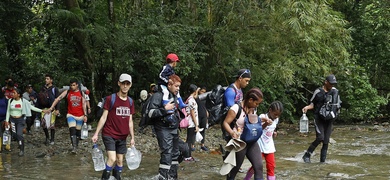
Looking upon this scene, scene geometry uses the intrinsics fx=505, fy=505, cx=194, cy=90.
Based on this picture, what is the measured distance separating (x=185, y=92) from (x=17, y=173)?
32.3 feet

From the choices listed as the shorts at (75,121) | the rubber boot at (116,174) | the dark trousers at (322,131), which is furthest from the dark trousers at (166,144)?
the shorts at (75,121)

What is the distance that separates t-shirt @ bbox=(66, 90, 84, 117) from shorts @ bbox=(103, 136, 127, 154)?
426 cm

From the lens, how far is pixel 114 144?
766 cm

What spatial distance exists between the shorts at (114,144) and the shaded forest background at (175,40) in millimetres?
7674

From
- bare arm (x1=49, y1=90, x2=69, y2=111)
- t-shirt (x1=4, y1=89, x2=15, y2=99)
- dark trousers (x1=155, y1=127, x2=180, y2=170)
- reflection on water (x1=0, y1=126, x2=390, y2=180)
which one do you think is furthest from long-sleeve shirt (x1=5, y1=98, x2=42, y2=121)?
dark trousers (x1=155, y1=127, x2=180, y2=170)

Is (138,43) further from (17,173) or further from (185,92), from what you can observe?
(17,173)

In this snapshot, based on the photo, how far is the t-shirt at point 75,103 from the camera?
463 inches

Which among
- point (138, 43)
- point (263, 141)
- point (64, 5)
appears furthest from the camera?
point (64, 5)

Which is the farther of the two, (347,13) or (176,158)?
(347,13)

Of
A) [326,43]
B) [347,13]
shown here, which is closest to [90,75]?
[326,43]

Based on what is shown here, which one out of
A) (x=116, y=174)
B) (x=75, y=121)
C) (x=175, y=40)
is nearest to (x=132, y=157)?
(x=116, y=174)

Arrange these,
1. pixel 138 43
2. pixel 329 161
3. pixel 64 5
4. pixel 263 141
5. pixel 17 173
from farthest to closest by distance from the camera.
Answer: pixel 64 5, pixel 138 43, pixel 329 161, pixel 17 173, pixel 263 141

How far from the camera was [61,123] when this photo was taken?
19344 millimetres

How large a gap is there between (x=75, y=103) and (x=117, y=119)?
440 cm
